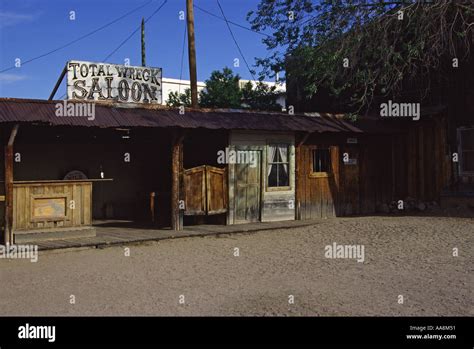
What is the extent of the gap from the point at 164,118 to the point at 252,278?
6.04m

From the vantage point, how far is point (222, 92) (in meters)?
31.2

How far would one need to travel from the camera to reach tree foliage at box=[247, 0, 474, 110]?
44.2 ft

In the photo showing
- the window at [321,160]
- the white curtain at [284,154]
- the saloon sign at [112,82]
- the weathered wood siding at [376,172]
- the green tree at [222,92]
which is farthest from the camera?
the green tree at [222,92]

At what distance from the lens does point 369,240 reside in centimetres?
1125

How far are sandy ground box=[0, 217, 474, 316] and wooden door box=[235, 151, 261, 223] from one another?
7.47ft

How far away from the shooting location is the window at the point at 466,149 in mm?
15578

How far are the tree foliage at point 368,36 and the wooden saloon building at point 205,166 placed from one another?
179cm

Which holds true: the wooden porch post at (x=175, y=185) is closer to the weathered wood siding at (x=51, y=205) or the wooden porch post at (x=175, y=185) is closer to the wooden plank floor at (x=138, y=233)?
the wooden plank floor at (x=138, y=233)

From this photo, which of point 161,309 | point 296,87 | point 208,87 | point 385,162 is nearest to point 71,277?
point 161,309

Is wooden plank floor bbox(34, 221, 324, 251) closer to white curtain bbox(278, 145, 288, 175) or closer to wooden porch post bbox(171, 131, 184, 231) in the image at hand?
wooden porch post bbox(171, 131, 184, 231)

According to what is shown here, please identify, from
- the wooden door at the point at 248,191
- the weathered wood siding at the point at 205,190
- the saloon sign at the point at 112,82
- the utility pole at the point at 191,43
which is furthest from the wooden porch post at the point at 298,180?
the saloon sign at the point at 112,82

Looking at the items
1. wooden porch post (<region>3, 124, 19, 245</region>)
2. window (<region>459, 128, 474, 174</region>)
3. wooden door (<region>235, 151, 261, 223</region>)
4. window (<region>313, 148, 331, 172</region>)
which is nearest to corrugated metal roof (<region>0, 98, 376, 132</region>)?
wooden porch post (<region>3, 124, 19, 245</region>)

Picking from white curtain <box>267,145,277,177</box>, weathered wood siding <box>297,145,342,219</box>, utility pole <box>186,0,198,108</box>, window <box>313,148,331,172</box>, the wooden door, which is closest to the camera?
the wooden door

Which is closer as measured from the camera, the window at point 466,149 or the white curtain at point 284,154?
the white curtain at point 284,154
